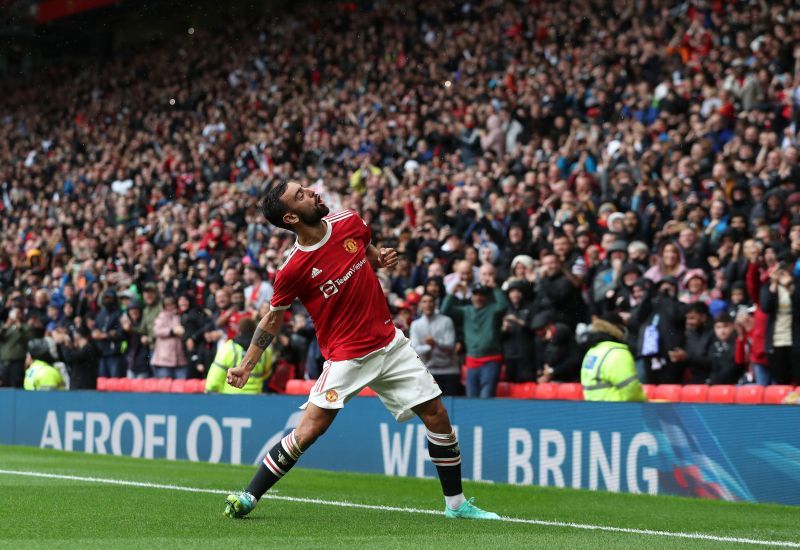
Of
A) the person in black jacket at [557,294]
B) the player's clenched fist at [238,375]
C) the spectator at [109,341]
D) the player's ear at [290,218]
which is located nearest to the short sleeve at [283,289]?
the player's ear at [290,218]

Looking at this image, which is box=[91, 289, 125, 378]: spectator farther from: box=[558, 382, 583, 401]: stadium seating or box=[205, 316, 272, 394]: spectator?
box=[558, 382, 583, 401]: stadium seating

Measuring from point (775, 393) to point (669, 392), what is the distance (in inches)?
47.3

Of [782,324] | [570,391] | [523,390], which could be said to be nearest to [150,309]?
[523,390]

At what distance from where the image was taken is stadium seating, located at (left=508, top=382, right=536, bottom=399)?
13906 mm

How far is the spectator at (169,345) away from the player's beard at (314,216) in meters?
11.0

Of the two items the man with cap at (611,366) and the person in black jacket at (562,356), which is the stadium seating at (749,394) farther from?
the person in black jacket at (562,356)

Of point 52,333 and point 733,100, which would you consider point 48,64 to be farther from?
point 733,100

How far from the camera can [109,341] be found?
794 inches

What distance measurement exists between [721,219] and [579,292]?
1805mm

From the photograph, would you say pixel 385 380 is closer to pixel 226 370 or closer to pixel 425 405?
pixel 425 405

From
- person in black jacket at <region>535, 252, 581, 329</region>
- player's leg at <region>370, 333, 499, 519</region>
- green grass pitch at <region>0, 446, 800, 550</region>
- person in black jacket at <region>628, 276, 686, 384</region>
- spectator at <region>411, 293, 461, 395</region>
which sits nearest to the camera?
green grass pitch at <region>0, 446, 800, 550</region>

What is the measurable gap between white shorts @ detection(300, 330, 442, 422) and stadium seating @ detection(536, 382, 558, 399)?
5.57m

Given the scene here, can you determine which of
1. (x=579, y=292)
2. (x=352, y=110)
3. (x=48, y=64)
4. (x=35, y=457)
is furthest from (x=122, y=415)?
(x=48, y=64)

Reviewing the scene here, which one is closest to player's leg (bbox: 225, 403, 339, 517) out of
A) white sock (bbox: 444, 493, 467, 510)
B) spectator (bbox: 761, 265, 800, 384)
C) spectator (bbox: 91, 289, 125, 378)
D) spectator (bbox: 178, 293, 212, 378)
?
white sock (bbox: 444, 493, 467, 510)
